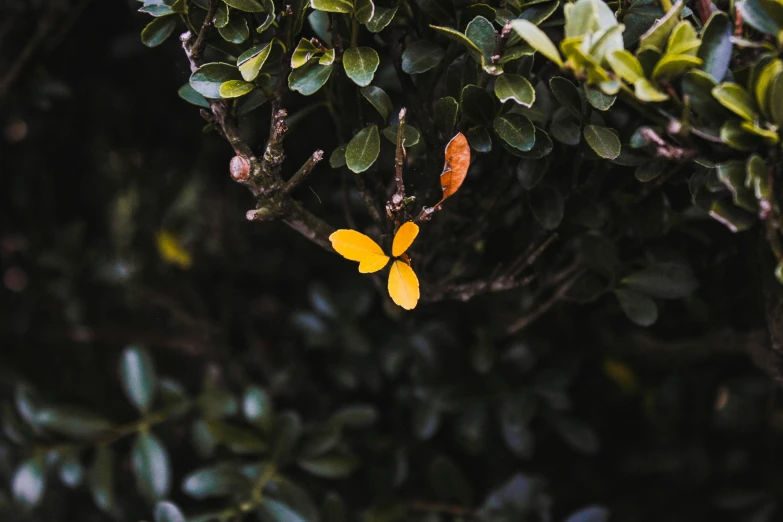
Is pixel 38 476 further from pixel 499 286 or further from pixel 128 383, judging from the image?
pixel 499 286

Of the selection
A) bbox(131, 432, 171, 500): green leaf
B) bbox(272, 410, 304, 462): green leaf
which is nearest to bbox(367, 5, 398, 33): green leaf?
bbox(272, 410, 304, 462): green leaf

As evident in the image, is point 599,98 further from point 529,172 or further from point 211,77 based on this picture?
point 211,77

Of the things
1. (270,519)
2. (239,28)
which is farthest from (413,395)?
(239,28)

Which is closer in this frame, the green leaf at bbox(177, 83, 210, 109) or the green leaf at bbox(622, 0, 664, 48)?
the green leaf at bbox(622, 0, 664, 48)

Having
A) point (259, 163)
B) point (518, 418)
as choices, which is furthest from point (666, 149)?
point (518, 418)

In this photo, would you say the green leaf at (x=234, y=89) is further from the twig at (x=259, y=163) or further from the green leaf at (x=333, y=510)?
the green leaf at (x=333, y=510)

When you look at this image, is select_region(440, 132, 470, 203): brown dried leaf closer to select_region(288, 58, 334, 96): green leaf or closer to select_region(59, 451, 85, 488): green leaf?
select_region(288, 58, 334, 96): green leaf
